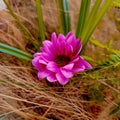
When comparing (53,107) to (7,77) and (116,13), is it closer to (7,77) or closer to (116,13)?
(7,77)

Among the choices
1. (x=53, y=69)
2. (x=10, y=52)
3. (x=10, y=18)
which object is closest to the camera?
(x=53, y=69)

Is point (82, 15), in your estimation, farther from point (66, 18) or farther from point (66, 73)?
point (66, 73)

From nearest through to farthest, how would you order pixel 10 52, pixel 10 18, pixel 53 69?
1. pixel 53 69
2. pixel 10 52
3. pixel 10 18

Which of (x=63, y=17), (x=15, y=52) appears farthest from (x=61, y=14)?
(x=15, y=52)

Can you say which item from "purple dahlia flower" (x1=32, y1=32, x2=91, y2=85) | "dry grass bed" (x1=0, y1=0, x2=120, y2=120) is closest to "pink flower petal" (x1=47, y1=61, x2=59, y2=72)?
"purple dahlia flower" (x1=32, y1=32, x2=91, y2=85)

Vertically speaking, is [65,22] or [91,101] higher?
[65,22]

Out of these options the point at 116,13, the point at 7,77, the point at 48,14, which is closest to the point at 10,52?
the point at 7,77

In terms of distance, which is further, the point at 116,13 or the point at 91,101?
the point at 116,13
